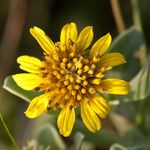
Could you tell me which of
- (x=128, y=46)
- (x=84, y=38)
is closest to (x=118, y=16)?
(x=128, y=46)

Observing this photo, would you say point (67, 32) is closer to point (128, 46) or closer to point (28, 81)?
point (28, 81)

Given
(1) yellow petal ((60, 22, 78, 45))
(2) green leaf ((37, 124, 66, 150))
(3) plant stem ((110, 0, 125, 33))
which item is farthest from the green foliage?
(1) yellow petal ((60, 22, 78, 45))

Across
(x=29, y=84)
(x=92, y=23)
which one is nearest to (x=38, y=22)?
(x=92, y=23)

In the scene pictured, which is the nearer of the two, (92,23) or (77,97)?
(77,97)

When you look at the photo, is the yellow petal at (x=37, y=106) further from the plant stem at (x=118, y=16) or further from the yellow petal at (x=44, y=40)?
the plant stem at (x=118, y=16)

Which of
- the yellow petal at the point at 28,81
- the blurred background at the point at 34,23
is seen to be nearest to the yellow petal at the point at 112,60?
the yellow petal at the point at 28,81

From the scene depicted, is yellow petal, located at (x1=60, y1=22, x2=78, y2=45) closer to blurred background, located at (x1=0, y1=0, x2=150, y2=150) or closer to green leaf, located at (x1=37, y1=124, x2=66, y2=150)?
green leaf, located at (x1=37, y1=124, x2=66, y2=150)

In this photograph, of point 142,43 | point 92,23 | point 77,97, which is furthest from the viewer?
point 92,23

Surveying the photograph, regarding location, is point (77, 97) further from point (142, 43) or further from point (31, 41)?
point (31, 41)
